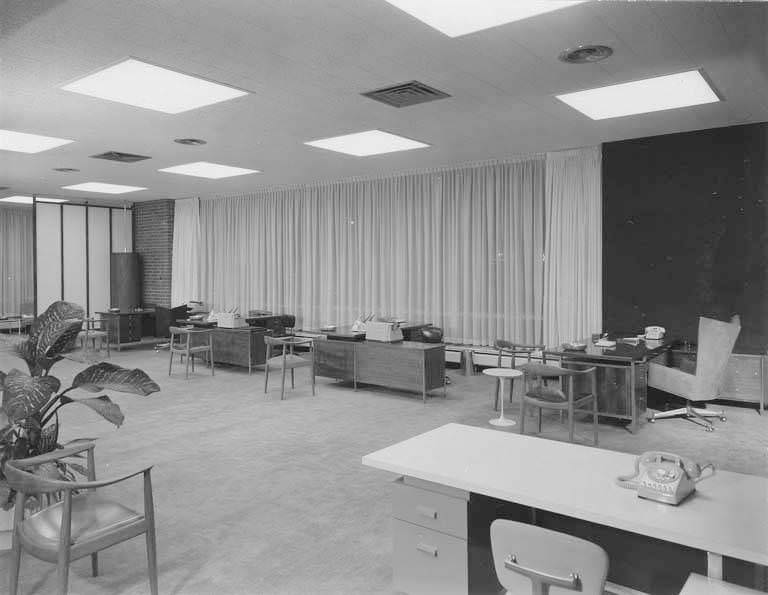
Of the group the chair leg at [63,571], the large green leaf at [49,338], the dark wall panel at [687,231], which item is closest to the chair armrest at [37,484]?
the chair leg at [63,571]

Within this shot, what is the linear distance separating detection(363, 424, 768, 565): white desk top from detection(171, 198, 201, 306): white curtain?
10.6 meters

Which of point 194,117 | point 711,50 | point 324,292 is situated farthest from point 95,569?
point 324,292

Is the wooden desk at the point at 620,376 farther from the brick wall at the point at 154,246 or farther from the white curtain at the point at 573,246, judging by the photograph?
the brick wall at the point at 154,246

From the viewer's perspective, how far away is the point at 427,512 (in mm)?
2250

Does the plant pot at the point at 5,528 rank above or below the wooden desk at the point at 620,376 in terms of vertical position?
below

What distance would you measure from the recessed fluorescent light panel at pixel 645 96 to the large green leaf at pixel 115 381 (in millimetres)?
4209

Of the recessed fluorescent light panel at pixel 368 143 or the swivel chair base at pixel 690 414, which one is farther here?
the recessed fluorescent light panel at pixel 368 143

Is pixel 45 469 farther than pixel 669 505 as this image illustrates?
Yes

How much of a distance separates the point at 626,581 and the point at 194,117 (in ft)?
17.6

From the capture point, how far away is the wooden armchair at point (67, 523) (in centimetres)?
224

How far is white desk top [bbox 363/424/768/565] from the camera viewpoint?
Result: 5.52 ft

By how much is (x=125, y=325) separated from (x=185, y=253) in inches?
78.3

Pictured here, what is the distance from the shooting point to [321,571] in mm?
2912

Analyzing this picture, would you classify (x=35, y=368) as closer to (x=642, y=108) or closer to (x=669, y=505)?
(x=669, y=505)
